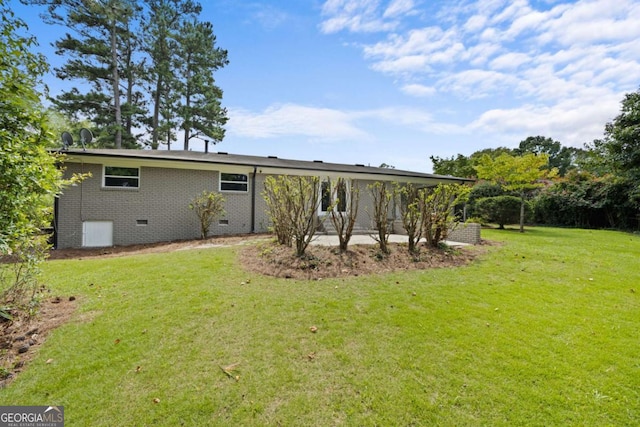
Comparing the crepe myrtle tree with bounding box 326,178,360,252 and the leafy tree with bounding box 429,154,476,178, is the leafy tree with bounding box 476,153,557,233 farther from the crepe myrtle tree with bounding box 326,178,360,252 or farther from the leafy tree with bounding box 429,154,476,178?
the crepe myrtle tree with bounding box 326,178,360,252

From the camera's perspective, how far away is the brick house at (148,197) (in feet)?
32.8

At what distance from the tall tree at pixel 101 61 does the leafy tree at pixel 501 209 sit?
82.6 feet

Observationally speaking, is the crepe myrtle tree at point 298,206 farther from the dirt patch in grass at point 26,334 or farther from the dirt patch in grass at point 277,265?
the dirt patch in grass at point 26,334

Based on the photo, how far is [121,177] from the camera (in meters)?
10.6

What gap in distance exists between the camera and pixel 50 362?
113 inches

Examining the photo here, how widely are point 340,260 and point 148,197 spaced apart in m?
8.69

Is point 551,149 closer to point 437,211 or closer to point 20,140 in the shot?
point 437,211

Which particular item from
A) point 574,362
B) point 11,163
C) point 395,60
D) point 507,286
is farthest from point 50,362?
point 395,60

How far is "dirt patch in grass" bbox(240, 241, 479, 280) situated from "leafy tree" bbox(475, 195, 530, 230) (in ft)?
28.2

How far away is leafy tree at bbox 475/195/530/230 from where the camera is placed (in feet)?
47.8

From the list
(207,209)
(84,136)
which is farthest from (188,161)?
(84,136)

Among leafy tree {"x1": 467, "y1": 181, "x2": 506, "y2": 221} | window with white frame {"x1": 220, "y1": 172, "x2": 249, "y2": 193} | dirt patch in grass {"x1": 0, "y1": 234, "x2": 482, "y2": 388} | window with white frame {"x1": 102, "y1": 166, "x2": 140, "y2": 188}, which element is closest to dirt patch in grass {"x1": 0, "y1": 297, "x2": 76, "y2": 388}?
dirt patch in grass {"x1": 0, "y1": 234, "x2": 482, "y2": 388}

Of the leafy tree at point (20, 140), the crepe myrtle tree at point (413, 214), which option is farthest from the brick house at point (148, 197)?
the leafy tree at point (20, 140)

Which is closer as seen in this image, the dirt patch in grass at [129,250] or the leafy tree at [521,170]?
the dirt patch in grass at [129,250]
